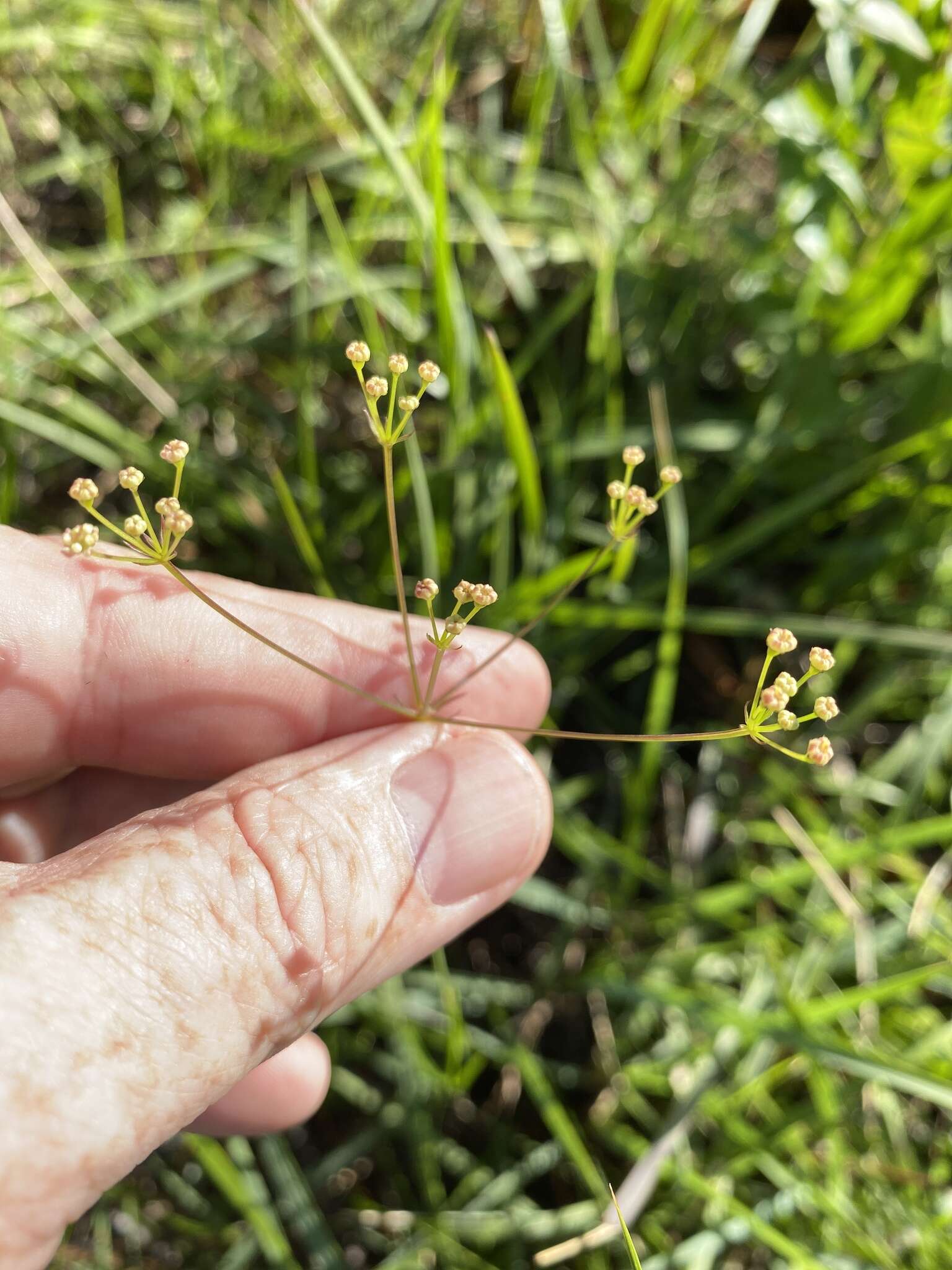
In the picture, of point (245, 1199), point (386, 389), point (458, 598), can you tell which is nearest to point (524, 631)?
point (458, 598)

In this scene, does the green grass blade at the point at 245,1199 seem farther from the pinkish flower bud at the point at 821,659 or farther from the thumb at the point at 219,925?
the pinkish flower bud at the point at 821,659

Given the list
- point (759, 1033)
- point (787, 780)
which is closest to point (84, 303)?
point (787, 780)

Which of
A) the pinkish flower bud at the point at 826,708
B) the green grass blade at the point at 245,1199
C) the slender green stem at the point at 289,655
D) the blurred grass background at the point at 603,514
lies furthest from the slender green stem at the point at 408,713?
the green grass blade at the point at 245,1199

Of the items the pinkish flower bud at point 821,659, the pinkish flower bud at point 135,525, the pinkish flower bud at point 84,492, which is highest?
the pinkish flower bud at point 84,492

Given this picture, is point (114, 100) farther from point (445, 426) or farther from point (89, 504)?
point (89, 504)

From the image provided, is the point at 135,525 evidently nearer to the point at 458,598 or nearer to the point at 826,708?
the point at 458,598

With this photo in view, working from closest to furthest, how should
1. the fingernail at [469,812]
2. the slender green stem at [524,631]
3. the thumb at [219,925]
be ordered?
the thumb at [219,925] → the slender green stem at [524,631] → the fingernail at [469,812]
